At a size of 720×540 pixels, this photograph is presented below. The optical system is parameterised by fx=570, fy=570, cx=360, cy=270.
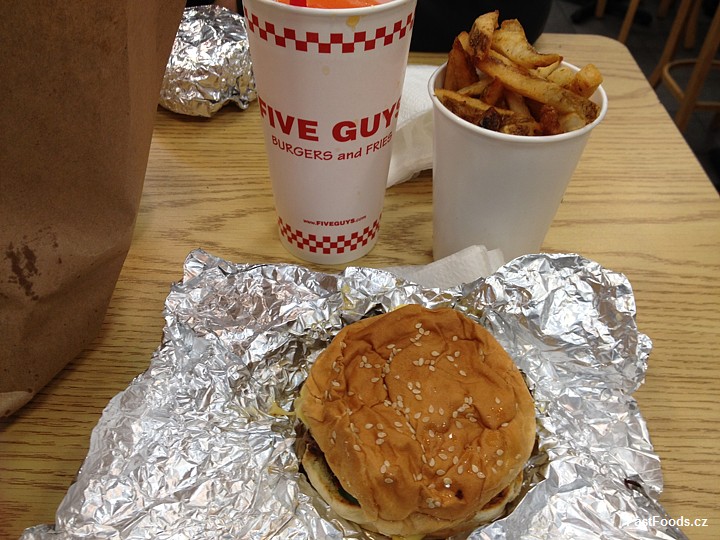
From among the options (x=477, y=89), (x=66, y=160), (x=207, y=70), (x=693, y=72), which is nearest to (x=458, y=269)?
(x=477, y=89)

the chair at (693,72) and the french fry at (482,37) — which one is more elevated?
the french fry at (482,37)

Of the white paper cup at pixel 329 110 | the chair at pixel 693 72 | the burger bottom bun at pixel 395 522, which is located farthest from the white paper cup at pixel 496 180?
the chair at pixel 693 72

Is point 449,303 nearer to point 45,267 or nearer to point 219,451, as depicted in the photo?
point 219,451

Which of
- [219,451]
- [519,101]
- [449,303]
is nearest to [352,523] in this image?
[219,451]

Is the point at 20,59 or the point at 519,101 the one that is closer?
the point at 20,59

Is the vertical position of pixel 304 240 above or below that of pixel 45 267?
below

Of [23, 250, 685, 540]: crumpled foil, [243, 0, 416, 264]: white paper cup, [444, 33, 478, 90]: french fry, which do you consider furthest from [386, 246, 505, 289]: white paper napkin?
[444, 33, 478, 90]: french fry

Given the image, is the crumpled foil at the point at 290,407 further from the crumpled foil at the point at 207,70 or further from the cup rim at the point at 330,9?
the crumpled foil at the point at 207,70
